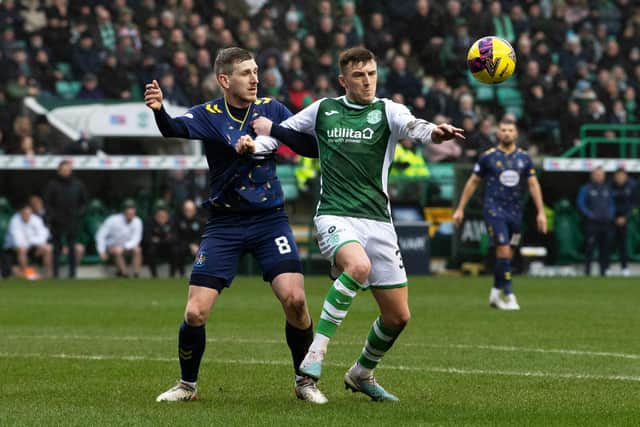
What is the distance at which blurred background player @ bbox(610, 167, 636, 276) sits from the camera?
26000 millimetres

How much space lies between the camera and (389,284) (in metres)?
→ 8.07

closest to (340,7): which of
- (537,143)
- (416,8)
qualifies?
(416,8)

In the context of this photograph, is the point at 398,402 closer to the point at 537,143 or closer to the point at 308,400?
the point at 308,400

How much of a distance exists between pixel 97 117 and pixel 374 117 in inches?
672

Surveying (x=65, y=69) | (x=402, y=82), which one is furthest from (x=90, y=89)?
(x=402, y=82)

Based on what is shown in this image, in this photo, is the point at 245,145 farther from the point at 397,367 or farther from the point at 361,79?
the point at 397,367

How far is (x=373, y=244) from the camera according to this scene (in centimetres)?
809

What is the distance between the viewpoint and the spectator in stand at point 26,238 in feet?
77.9

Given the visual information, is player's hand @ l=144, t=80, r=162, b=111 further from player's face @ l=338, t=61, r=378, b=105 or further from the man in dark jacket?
the man in dark jacket

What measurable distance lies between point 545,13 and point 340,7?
562 centimetres

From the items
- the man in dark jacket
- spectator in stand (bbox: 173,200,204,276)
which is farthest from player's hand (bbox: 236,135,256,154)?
spectator in stand (bbox: 173,200,204,276)

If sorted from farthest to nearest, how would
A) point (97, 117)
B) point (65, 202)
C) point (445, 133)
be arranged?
point (97, 117), point (65, 202), point (445, 133)

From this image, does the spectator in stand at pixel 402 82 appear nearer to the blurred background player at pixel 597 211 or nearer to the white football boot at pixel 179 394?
the blurred background player at pixel 597 211

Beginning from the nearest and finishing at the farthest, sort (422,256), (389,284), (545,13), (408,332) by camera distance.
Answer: (389,284), (408,332), (422,256), (545,13)
